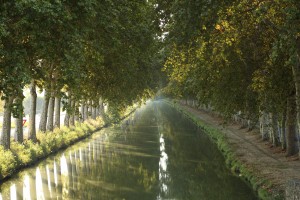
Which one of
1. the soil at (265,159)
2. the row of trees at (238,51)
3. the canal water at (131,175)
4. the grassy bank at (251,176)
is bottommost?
the canal water at (131,175)

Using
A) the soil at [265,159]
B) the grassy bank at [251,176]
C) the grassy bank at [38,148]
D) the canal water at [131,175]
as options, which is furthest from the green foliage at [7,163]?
the grassy bank at [251,176]

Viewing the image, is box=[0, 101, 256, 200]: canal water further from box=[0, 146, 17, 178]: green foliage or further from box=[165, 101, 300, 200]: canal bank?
box=[165, 101, 300, 200]: canal bank

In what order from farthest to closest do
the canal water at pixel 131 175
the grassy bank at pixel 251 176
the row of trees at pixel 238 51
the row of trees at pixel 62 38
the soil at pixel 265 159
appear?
the canal water at pixel 131 175, the soil at pixel 265 159, the grassy bank at pixel 251 176, the row of trees at pixel 238 51, the row of trees at pixel 62 38

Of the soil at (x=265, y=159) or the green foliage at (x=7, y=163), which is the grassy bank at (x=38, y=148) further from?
the soil at (x=265, y=159)

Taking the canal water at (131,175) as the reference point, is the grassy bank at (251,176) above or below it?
above

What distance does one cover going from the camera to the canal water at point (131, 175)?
19.6 meters

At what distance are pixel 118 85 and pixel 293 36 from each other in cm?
1524

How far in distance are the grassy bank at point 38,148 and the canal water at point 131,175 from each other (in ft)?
2.14

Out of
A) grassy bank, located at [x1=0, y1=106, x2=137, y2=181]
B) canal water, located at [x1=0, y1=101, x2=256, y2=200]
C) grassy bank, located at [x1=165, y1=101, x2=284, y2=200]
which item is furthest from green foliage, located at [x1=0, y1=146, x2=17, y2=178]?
grassy bank, located at [x1=165, y1=101, x2=284, y2=200]

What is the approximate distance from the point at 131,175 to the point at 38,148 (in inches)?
323

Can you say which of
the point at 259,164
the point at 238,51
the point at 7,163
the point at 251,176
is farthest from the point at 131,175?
the point at 238,51

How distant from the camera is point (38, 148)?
92.9 feet

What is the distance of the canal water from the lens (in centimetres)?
1956

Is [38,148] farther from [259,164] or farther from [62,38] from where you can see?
[62,38]
